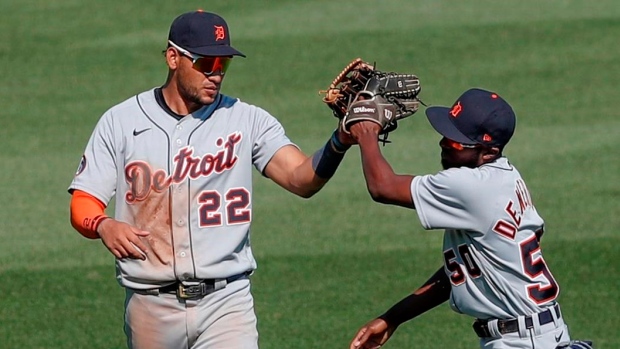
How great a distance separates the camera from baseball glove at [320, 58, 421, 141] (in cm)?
545

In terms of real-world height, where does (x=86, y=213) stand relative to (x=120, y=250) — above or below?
above

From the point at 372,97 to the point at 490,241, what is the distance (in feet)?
2.77

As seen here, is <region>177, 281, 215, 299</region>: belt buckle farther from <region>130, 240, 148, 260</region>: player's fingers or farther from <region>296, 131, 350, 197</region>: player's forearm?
<region>296, 131, 350, 197</region>: player's forearm

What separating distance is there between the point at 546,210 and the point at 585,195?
0.59 metres

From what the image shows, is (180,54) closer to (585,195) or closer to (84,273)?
(84,273)

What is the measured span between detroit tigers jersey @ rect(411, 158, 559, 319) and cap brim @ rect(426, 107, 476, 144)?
137mm

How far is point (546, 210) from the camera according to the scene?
10.6 m

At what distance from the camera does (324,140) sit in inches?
489

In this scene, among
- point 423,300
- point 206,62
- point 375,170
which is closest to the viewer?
point 375,170

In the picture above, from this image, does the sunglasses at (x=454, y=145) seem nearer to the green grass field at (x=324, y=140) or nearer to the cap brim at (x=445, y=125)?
the cap brim at (x=445, y=125)

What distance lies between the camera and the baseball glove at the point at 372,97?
17.9 feet

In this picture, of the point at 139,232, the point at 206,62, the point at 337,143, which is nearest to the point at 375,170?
the point at 337,143

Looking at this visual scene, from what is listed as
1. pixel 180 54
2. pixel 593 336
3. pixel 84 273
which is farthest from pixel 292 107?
pixel 180 54

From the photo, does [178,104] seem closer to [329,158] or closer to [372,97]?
[329,158]
